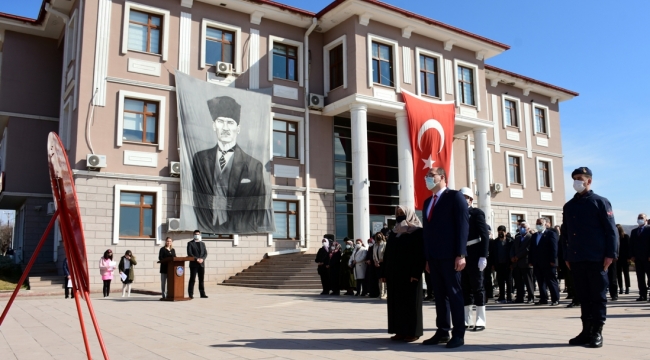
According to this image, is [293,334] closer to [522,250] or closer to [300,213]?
[522,250]

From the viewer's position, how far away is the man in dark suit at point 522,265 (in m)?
12.3

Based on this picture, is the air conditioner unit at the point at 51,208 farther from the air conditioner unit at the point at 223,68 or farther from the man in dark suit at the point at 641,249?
the man in dark suit at the point at 641,249

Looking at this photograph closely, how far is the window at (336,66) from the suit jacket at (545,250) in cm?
1492

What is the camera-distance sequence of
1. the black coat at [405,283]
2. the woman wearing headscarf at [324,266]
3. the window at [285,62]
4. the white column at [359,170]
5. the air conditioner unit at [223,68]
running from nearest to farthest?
the black coat at [405,283] < the woman wearing headscarf at [324,266] < the air conditioner unit at [223,68] < the white column at [359,170] < the window at [285,62]

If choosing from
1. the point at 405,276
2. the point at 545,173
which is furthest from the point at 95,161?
the point at 545,173

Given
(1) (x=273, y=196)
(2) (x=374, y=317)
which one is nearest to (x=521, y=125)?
(1) (x=273, y=196)

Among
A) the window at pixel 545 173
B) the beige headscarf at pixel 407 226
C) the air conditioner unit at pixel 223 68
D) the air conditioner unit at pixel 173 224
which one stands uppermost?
the air conditioner unit at pixel 223 68

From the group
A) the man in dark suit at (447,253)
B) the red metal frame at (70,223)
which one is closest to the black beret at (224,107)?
the man in dark suit at (447,253)

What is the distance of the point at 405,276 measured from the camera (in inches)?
258

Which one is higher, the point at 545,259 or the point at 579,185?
the point at 579,185

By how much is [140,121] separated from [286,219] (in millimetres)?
7269

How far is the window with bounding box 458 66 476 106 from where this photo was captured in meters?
27.9

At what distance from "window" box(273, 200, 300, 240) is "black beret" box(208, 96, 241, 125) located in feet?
13.5

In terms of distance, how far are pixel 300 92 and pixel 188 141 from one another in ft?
19.9
